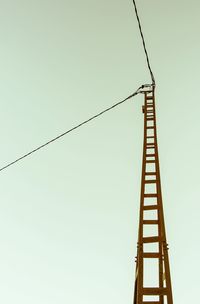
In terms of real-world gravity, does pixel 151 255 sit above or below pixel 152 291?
above

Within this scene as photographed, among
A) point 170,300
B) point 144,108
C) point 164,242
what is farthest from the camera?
point 144,108

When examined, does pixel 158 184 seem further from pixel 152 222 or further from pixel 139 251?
pixel 139 251

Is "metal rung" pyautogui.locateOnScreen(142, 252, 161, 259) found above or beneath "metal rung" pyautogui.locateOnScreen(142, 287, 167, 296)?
above

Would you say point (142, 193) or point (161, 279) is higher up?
point (142, 193)

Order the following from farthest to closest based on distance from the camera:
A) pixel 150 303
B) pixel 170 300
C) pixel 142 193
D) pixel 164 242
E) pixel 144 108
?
pixel 144 108 → pixel 142 193 → pixel 164 242 → pixel 150 303 → pixel 170 300

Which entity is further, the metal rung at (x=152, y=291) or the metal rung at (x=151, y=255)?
the metal rung at (x=151, y=255)

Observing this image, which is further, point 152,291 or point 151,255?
point 151,255

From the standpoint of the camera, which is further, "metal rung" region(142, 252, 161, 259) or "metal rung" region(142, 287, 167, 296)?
"metal rung" region(142, 252, 161, 259)

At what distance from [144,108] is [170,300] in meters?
6.44

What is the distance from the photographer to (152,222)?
21.8 feet

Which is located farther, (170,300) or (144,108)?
(144,108)

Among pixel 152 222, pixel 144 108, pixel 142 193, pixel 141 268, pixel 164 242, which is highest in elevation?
pixel 144 108

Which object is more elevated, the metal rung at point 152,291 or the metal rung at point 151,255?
the metal rung at point 151,255

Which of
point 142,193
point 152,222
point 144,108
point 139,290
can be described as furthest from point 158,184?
point 144,108
